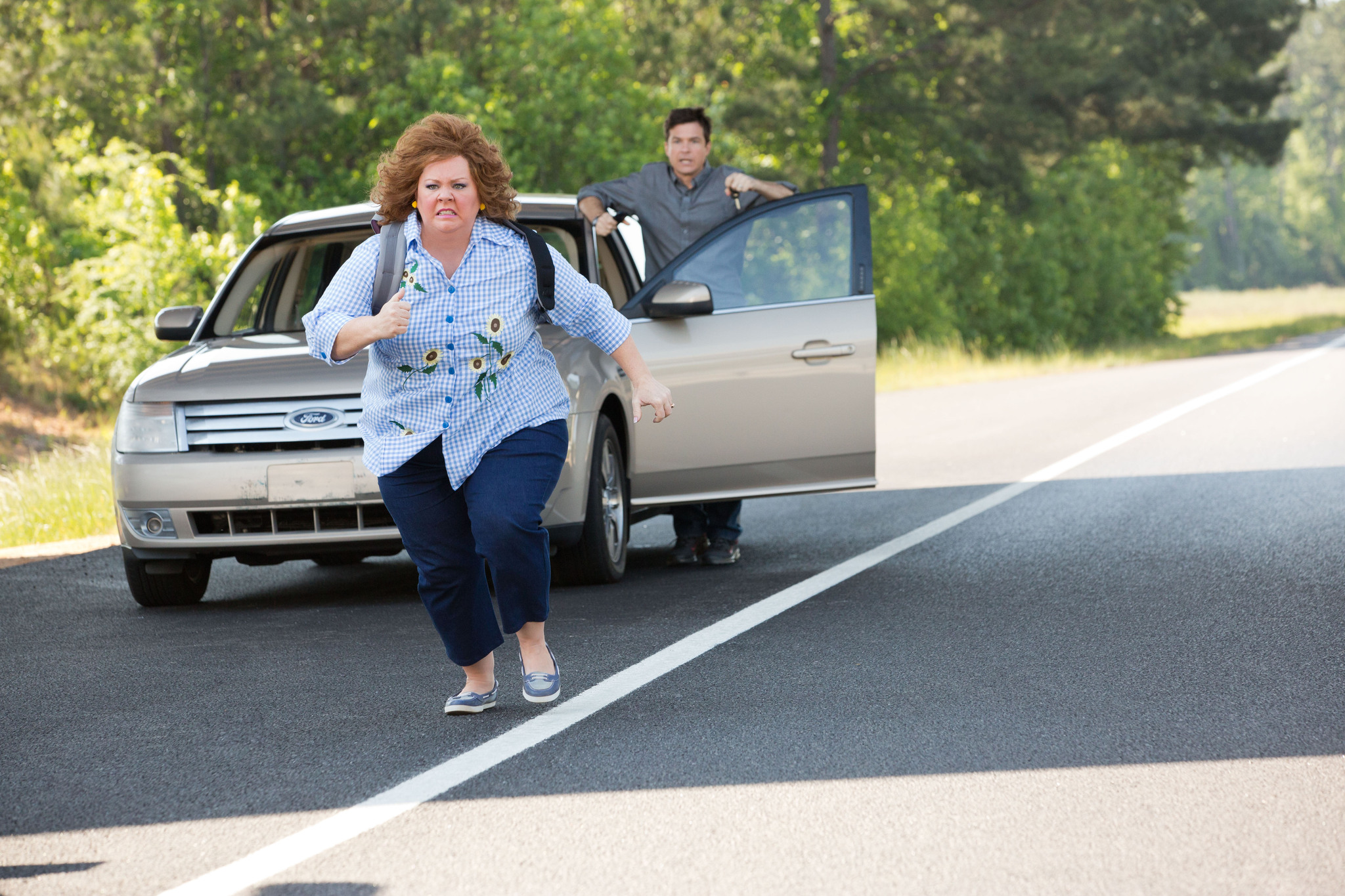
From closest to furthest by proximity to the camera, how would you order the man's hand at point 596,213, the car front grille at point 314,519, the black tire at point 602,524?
the car front grille at point 314,519
the black tire at point 602,524
the man's hand at point 596,213

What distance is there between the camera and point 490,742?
463 centimetres

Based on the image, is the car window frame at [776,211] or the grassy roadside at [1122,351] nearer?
the car window frame at [776,211]

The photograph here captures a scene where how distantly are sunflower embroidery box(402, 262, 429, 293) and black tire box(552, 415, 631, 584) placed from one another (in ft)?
8.50

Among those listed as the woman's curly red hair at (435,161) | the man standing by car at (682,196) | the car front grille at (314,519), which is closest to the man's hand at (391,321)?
the woman's curly red hair at (435,161)

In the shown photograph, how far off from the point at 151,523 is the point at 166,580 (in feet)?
1.87

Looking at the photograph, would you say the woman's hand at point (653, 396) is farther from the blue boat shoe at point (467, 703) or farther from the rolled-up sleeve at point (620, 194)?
the rolled-up sleeve at point (620, 194)

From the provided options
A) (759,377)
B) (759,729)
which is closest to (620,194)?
(759,377)

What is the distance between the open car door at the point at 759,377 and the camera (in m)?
7.67

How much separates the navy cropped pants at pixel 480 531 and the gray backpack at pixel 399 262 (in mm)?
411

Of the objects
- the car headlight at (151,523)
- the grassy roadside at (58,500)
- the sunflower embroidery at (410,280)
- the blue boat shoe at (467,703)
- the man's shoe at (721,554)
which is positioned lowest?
the grassy roadside at (58,500)

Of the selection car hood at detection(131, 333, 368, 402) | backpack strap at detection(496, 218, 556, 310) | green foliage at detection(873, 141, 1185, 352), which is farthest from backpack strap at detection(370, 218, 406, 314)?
green foliage at detection(873, 141, 1185, 352)

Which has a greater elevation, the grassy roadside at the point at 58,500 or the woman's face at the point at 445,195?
the woman's face at the point at 445,195

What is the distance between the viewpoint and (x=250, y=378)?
691 cm

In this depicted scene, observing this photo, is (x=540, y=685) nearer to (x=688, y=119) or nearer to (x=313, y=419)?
(x=313, y=419)
